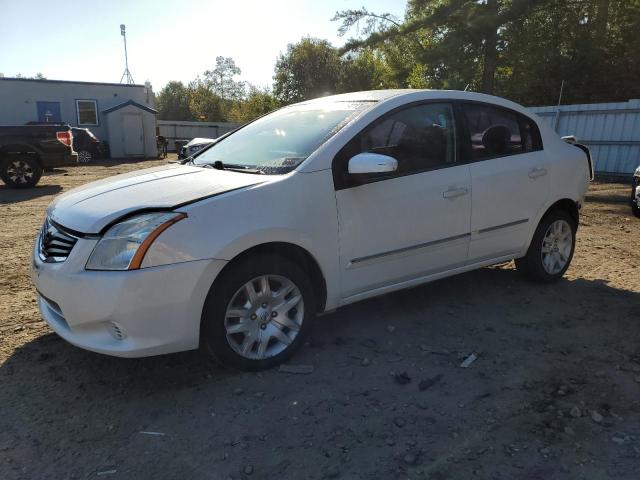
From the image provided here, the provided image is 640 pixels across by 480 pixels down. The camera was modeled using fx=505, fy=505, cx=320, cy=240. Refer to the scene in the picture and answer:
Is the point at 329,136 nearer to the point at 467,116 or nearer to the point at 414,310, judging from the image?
the point at 467,116

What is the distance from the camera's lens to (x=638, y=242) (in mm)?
6461

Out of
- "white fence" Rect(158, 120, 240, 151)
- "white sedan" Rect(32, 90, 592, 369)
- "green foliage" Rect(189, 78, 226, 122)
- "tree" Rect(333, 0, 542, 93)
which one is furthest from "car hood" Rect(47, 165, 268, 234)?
Result: "green foliage" Rect(189, 78, 226, 122)

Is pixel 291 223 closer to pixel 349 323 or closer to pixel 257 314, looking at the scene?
pixel 257 314

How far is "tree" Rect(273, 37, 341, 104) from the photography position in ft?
145

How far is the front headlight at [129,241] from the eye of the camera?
265 cm

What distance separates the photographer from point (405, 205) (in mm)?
3537

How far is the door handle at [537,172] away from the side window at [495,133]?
0.19 metres

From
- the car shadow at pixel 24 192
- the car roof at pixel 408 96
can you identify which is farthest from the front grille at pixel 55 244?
the car shadow at pixel 24 192

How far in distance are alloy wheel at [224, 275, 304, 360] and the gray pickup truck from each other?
35.8 feet

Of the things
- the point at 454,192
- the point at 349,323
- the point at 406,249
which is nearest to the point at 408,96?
the point at 454,192

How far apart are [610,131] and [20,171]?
1533 centimetres

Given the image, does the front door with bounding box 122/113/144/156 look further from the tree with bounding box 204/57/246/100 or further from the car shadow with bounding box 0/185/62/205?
the tree with bounding box 204/57/246/100

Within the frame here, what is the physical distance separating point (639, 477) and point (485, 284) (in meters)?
2.70

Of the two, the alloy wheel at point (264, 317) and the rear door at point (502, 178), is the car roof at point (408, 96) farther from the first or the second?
the alloy wheel at point (264, 317)
